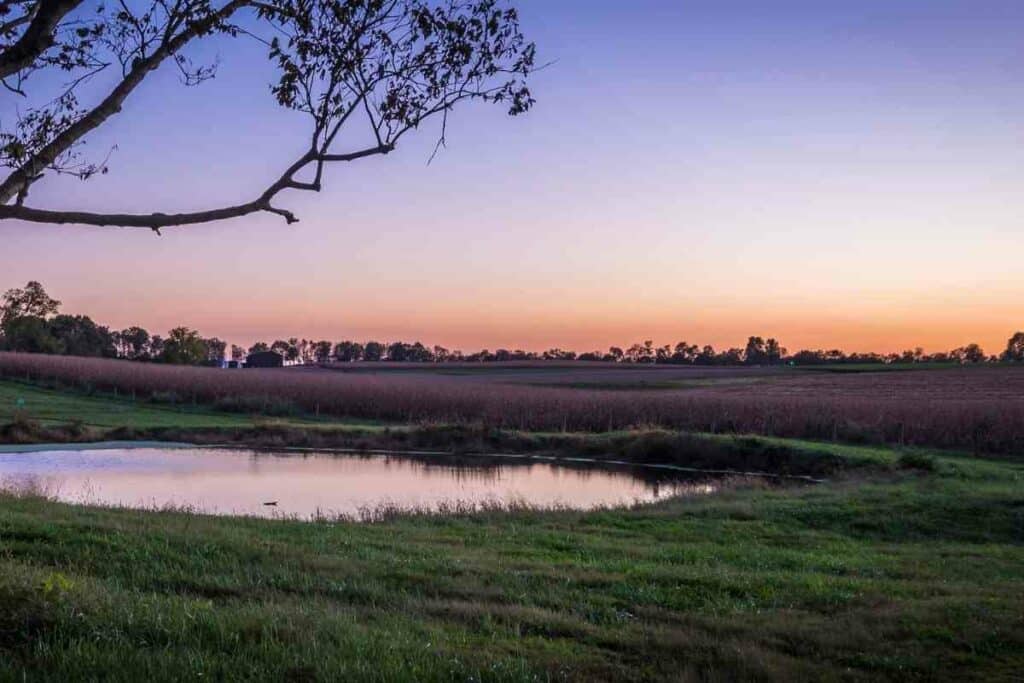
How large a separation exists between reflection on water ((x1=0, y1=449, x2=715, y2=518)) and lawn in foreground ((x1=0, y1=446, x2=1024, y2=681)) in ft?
23.8

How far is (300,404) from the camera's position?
55.5 metres

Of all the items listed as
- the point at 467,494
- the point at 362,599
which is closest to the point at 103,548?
the point at 362,599

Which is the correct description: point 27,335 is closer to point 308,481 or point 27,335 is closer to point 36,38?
point 308,481

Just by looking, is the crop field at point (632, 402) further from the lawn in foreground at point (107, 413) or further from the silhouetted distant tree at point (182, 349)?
the silhouetted distant tree at point (182, 349)

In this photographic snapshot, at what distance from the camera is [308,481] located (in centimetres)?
2708

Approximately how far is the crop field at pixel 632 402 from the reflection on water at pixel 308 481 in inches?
432

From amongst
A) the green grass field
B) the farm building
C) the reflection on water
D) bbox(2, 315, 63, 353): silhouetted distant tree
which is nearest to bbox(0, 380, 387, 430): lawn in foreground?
the reflection on water

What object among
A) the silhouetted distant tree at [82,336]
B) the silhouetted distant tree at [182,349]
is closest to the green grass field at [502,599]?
the silhouetted distant tree at [182,349]

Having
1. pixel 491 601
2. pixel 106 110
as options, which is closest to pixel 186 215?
pixel 106 110

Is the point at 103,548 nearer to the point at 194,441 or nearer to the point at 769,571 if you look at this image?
the point at 769,571

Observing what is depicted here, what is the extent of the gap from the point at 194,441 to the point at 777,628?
33.1 metres

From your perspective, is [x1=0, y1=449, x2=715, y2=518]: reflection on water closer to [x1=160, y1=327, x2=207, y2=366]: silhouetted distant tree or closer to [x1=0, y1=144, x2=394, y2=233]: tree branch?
[x1=0, y1=144, x2=394, y2=233]: tree branch

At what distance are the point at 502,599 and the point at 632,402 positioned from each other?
38284 mm

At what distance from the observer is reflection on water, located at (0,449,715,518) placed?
22.4m
